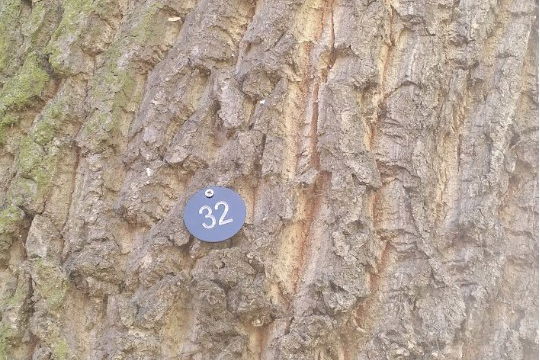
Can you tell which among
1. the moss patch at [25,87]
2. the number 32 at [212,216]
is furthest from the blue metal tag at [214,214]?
the moss patch at [25,87]

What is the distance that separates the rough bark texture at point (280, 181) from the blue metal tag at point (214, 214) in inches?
1.3

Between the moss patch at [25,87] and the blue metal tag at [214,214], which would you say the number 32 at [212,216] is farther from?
the moss patch at [25,87]

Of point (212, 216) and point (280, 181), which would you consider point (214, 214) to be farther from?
point (280, 181)

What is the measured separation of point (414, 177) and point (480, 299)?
0.39m

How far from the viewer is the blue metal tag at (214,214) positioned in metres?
1.92

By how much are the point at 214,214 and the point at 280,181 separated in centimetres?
21

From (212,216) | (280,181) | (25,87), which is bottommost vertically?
(212,216)

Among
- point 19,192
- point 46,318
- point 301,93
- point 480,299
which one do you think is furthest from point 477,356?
point 19,192

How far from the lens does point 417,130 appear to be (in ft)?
6.77

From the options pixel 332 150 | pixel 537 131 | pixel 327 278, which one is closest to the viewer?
pixel 327 278

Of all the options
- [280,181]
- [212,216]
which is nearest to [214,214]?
[212,216]

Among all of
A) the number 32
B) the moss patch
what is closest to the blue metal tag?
the number 32

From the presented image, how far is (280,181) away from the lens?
1983 millimetres

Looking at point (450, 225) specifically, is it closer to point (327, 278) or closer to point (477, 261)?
point (477, 261)
